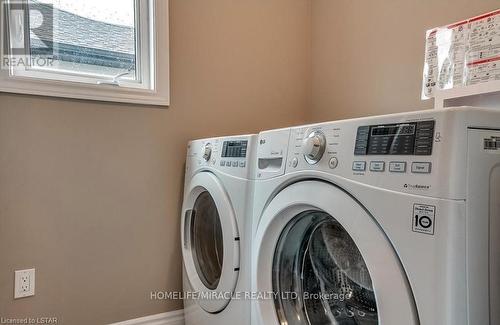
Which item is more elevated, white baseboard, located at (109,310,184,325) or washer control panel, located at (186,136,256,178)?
washer control panel, located at (186,136,256,178)

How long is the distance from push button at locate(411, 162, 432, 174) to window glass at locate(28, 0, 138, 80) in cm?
142

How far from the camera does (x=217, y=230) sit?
1532 mm

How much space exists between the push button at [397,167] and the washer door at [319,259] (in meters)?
0.11

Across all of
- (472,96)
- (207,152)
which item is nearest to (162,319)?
(207,152)

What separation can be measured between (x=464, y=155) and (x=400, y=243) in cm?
20

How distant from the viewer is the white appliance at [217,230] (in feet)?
4.07

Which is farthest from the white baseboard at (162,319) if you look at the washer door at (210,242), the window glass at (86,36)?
the window glass at (86,36)

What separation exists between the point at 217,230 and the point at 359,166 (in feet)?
2.87

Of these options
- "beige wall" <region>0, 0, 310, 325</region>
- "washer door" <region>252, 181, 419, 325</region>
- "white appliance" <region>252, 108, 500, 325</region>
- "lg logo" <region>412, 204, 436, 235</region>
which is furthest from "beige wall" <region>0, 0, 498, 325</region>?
"lg logo" <region>412, 204, 436, 235</region>

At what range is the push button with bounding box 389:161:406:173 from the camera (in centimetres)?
71

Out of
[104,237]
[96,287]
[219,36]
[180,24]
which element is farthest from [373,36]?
[96,287]

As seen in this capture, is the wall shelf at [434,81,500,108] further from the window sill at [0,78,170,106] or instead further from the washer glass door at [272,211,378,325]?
the window sill at [0,78,170,106]

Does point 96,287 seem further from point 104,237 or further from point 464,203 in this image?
point 464,203

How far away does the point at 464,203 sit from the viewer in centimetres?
64
